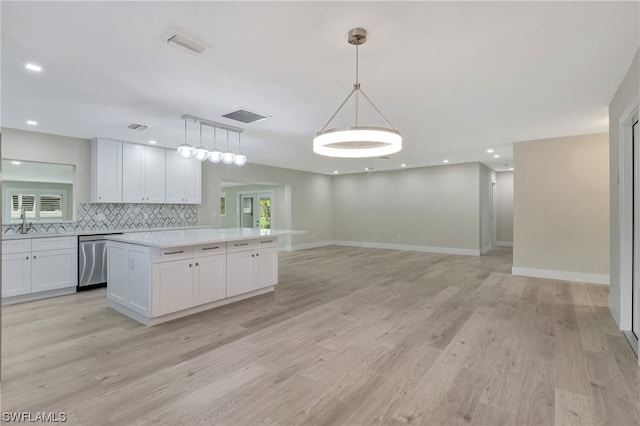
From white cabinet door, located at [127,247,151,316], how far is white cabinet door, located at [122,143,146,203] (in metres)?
2.42

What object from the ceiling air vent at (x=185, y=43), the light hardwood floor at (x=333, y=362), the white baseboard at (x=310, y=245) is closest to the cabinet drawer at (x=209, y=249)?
the light hardwood floor at (x=333, y=362)

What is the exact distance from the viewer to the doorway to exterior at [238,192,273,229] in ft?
34.6

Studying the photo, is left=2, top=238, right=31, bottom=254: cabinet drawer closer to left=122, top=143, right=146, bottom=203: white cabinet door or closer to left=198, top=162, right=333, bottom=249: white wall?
left=122, top=143, right=146, bottom=203: white cabinet door

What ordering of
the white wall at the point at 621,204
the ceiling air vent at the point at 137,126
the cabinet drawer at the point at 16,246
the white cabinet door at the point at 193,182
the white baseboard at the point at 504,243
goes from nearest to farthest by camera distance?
the white wall at the point at 621,204, the cabinet drawer at the point at 16,246, the ceiling air vent at the point at 137,126, the white cabinet door at the point at 193,182, the white baseboard at the point at 504,243

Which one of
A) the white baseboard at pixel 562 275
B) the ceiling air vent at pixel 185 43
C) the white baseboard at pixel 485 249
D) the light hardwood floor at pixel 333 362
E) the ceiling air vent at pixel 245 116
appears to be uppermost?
the ceiling air vent at pixel 185 43

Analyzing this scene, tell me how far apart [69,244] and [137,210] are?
1.40 m

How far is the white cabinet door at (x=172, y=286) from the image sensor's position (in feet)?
12.0

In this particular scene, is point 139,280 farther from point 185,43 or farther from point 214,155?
point 185,43

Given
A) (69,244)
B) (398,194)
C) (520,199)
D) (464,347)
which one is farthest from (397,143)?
(398,194)

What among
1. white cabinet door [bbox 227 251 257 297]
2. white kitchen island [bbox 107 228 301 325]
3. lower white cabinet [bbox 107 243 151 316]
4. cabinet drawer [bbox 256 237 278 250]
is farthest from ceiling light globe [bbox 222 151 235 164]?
lower white cabinet [bbox 107 243 151 316]

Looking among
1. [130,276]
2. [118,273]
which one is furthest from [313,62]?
[118,273]

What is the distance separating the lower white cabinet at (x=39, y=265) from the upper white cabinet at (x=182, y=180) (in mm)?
1886

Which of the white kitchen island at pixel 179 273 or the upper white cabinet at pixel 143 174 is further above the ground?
the upper white cabinet at pixel 143 174

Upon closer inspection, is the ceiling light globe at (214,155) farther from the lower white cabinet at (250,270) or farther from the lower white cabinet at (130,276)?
the lower white cabinet at (130,276)
